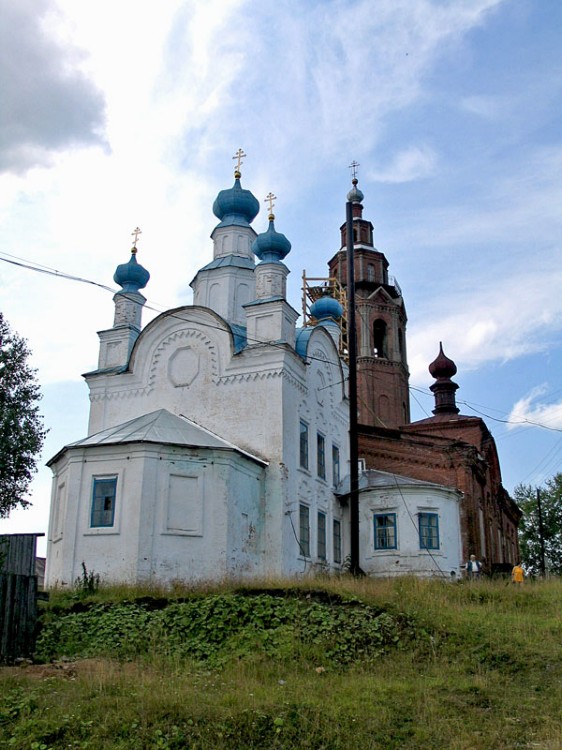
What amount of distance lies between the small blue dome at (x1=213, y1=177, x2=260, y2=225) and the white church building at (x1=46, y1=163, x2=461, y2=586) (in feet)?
0.13

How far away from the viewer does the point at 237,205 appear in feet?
87.7

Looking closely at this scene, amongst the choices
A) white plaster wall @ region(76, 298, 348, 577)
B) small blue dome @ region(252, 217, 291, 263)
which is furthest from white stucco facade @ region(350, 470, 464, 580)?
small blue dome @ region(252, 217, 291, 263)

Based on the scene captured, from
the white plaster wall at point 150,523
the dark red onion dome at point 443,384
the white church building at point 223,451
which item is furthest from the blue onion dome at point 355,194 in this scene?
the white plaster wall at point 150,523

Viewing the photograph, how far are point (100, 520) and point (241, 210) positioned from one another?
12499mm

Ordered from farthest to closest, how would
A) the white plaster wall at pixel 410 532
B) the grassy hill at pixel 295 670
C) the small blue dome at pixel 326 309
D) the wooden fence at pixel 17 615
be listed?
the small blue dome at pixel 326 309
the white plaster wall at pixel 410 532
the wooden fence at pixel 17 615
the grassy hill at pixel 295 670

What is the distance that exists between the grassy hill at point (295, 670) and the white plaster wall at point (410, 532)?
7.03 metres

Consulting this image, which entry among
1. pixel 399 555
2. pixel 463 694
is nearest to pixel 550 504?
pixel 399 555

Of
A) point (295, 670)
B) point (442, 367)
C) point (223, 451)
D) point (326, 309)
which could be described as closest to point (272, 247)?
point (326, 309)

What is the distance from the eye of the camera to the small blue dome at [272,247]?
907 inches

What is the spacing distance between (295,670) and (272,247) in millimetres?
14161

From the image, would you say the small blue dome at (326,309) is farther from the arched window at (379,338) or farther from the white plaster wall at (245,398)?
the arched window at (379,338)

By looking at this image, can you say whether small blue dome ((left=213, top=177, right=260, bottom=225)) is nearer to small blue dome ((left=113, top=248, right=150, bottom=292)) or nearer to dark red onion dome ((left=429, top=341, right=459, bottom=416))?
small blue dome ((left=113, top=248, right=150, bottom=292))

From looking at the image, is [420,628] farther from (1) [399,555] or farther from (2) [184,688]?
(1) [399,555]

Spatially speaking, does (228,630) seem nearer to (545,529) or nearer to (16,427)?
(16,427)
